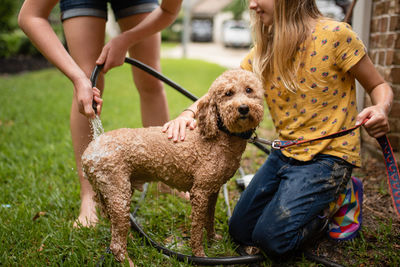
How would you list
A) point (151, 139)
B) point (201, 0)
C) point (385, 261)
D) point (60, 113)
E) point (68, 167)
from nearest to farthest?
1. point (151, 139)
2. point (385, 261)
3. point (68, 167)
4. point (60, 113)
5. point (201, 0)

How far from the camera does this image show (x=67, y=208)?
2389mm

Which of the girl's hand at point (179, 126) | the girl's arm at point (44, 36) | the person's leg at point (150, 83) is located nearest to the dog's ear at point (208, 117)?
the girl's hand at point (179, 126)

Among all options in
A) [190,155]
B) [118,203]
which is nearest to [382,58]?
[190,155]

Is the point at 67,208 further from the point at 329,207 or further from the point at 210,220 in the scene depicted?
the point at 329,207

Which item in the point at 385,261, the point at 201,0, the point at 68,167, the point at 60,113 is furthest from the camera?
the point at 201,0

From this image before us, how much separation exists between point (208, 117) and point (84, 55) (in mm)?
1001

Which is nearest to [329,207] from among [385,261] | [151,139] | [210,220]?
[385,261]

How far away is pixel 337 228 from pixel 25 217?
6.66 feet

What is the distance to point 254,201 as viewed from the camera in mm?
2074

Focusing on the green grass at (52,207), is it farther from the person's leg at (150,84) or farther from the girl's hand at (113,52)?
the girl's hand at (113,52)

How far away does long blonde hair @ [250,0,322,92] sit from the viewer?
5.99 feet

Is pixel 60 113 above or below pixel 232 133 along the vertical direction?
below

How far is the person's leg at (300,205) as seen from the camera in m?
1.77

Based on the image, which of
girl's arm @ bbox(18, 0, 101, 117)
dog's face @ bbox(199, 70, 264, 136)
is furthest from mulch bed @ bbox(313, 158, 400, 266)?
girl's arm @ bbox(18, 0, 101, 117)
